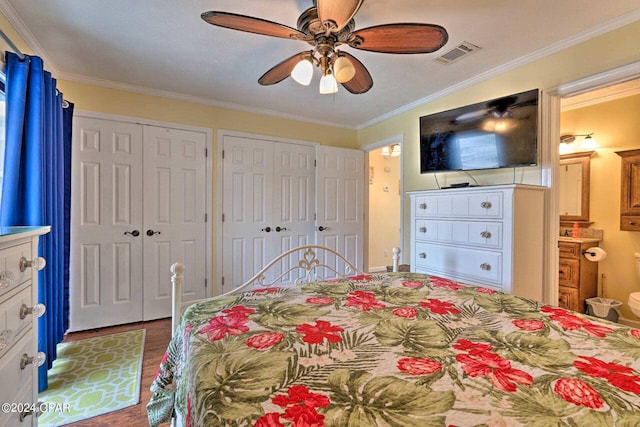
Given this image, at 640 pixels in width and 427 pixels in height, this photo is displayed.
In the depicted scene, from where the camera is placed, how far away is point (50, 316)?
6.72 ft

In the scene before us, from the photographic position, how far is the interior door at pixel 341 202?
405 cm

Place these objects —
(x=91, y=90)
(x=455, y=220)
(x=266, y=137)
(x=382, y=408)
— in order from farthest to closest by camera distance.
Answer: (x=266, y=137)
(x=91, y=90)
(x=455, y=220)
(x=382, y=408)

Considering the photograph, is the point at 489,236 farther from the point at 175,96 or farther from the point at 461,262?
the point at 175,96

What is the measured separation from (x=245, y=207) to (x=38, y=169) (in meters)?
2.01

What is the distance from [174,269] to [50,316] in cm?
142

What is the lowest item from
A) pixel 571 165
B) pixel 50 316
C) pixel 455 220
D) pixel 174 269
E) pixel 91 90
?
pixel 50 316

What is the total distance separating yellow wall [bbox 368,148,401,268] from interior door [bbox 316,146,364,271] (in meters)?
1.18

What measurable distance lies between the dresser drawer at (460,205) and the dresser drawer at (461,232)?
0.21 ft

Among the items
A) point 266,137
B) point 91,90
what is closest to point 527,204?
point 266,137

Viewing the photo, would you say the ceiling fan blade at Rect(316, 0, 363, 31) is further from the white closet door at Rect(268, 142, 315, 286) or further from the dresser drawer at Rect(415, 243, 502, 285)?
the white closet door at Rect(268, 142, 315, 286)

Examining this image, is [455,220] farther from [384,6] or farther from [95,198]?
[95,198]

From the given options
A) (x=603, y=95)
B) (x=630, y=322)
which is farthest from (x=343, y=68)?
(x=630, y=322)

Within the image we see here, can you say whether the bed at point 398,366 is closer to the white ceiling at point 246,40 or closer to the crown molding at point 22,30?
the white ceiling at point 246,40

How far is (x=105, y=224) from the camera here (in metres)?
2.95
